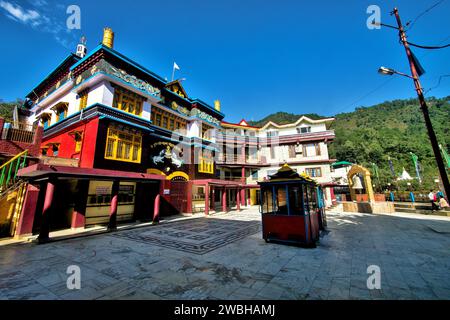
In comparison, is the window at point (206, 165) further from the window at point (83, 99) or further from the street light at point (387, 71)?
the street light at point (387, 71)

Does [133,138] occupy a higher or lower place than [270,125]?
lower

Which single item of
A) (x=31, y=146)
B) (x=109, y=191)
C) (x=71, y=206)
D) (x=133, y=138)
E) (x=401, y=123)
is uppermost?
(x=401, y=123)

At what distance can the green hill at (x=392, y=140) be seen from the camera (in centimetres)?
4556

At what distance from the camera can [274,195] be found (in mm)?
8359

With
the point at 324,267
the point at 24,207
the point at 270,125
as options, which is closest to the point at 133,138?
the point at 24,207

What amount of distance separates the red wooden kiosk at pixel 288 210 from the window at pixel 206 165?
1283cm

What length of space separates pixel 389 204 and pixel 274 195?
17645 millimetres

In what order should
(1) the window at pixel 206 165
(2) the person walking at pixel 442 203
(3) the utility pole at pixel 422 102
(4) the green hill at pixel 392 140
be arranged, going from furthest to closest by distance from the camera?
(4) the green hill at pixel 392 140 → (1) the window at pixel 206 165 → (2) the person walking at pixel 442 203 → (3) the utility pole at pixel 422 102

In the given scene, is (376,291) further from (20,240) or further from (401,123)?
(401,123)

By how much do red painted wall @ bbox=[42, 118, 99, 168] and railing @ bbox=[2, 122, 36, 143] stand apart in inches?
77.7

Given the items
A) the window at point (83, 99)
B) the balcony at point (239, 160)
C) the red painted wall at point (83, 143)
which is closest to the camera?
the red painted wall at point (83, 143)

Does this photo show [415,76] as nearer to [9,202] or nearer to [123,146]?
[123,146]

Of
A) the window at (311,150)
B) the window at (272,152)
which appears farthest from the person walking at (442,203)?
the window at (272,152)
